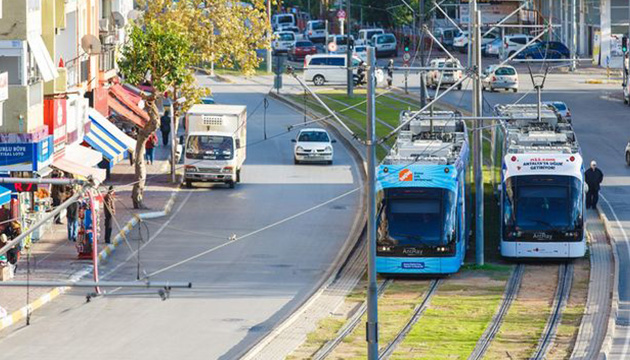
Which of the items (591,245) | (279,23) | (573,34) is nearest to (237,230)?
(591,245)

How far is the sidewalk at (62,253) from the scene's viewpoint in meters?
33.2

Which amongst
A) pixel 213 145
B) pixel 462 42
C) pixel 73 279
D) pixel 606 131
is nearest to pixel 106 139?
pixel 213 145

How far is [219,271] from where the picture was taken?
38250 mm

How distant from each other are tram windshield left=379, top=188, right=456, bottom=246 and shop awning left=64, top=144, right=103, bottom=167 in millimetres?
10524


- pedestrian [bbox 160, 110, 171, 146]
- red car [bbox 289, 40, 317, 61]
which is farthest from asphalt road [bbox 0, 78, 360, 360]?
Result: red car [bbox 289, 40, 317, 61]

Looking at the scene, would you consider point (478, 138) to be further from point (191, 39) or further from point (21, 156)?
point (191, 39)

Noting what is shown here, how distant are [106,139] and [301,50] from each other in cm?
5678

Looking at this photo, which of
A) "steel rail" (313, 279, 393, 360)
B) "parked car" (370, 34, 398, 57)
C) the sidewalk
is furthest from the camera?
"parked car" (370, 34, 398, 57)

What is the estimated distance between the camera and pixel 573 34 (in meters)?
103

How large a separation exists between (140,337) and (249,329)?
2403 mm

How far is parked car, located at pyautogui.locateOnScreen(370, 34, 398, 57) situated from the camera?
105062 millimetres

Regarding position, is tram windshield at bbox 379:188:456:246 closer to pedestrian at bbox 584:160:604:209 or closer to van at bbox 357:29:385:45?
pedestrian at bbox 584:160:604:209

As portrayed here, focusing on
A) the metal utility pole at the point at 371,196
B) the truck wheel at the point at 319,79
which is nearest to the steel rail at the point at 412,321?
the metal utility pole at the point at 371,196

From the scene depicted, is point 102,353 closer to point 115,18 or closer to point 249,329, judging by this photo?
point 249,329
